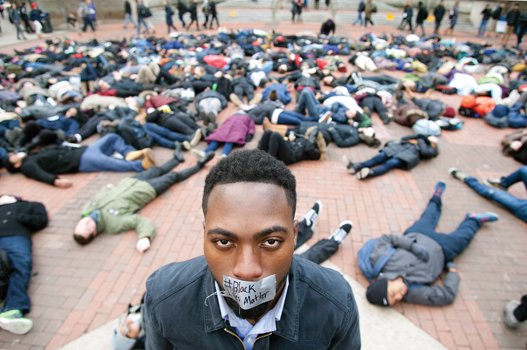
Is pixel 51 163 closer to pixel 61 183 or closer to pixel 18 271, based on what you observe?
pixel 61 183

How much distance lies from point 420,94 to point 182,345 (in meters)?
10.6

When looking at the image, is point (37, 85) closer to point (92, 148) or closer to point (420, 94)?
point (92, 148)

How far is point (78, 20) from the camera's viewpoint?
19.4 meters

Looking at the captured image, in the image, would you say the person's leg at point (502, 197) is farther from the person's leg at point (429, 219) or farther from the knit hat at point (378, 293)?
the knit hat at point (378, 293)

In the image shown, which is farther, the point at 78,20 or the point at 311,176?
the point at 78,20

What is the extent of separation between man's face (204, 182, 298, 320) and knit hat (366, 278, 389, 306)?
250cm

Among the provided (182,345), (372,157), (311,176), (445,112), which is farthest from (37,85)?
(445,112)

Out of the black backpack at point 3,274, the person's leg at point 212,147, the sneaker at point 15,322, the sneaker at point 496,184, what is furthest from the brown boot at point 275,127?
the sneaker at point 15,322

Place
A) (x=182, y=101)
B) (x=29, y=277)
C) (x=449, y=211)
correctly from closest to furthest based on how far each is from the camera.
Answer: (x=29, y=277)
(x=449, y=211)
(x=182, y=101)

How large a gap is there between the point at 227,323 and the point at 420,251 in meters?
3.04

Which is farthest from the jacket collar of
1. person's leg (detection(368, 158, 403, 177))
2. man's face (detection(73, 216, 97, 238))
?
person's leg (detection(368, 158, 403, 177))

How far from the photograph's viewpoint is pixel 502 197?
496 cm

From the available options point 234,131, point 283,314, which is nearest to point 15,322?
point 283,314

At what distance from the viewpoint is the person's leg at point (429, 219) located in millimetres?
4153
